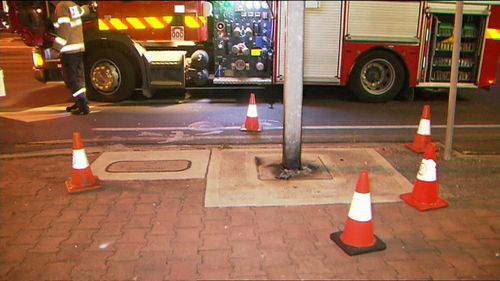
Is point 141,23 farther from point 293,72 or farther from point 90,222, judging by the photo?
point 90,222

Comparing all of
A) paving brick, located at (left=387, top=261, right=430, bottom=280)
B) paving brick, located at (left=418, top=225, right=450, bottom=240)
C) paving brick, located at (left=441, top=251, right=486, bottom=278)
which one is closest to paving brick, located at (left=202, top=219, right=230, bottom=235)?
paving brick, located at (left=387, top=261, right=430, bottom=280)

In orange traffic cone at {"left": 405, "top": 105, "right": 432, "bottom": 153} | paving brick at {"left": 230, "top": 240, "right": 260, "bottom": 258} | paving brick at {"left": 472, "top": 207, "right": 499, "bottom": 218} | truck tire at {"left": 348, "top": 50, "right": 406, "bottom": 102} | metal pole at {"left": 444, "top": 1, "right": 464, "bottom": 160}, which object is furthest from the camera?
truck tire at {"left": 348, "top": 50, "right": 406, "bottom": 102}

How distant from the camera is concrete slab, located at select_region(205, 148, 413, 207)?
16.1ft

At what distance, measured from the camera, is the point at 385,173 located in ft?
18.6

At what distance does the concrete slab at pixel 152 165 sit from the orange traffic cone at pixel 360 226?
2082mm

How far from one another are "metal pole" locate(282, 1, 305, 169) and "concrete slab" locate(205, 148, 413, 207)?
517mm

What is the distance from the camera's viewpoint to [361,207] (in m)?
3.88

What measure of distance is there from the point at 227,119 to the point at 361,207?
488cm

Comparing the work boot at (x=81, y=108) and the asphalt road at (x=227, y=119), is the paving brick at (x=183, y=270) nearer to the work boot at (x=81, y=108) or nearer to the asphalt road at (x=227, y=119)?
the asphalt road at (x=227, y=119)

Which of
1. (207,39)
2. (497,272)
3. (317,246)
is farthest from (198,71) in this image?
(497,272)

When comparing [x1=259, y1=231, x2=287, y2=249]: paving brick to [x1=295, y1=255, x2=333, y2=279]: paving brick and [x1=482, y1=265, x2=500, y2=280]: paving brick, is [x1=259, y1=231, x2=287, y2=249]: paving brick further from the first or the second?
[x1=482, y1=265, x2=500, y2=280]: paving brick

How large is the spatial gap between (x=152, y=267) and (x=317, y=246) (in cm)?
132

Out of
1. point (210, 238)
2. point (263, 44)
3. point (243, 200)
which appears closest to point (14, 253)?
point (210, 238)

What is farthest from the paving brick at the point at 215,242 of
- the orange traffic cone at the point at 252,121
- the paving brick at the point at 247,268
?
the orange traffic cone at the point at 252,121
